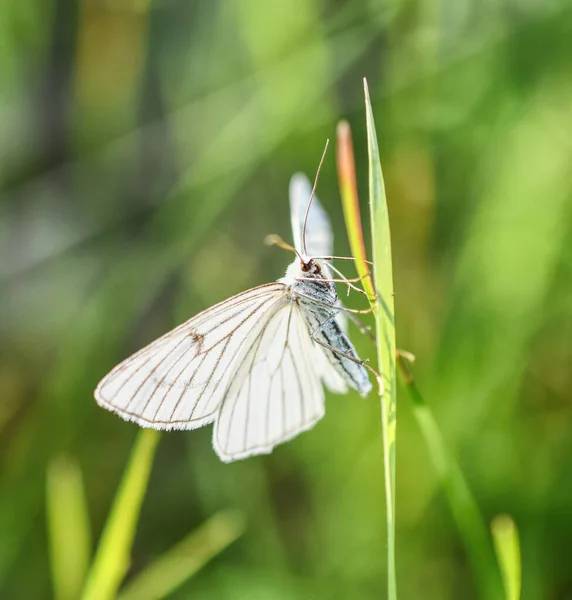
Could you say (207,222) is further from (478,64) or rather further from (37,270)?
(478,64)

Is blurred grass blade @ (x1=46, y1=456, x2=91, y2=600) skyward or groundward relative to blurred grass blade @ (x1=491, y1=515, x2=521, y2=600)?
skyward

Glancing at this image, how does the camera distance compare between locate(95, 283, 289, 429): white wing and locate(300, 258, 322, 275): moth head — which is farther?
locate(300, 258, 322, 275): moth head

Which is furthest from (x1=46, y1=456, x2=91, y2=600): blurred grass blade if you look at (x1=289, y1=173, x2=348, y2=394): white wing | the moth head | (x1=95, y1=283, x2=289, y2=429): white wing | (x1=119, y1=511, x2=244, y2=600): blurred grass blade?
the moth head

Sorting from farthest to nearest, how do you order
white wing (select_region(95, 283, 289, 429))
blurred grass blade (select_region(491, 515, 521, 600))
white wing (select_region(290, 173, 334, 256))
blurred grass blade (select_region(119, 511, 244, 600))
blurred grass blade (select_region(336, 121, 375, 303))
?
blurred grass blade (select_region(119, 511, 244, 600)) → white wing (select_region(290, 173, 334, 256)) → white wing (select_region(95, 283, 289, 429)) → blurred grass blade (select_region(336, 121, 375, 303)) → blurred grass blade (select_region(491, 515, 521, 600))

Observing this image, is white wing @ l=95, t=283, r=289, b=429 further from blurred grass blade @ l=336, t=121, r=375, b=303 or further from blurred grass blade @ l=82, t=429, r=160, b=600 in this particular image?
blurred grass blade @ l=336, t=121, r=375, b=303

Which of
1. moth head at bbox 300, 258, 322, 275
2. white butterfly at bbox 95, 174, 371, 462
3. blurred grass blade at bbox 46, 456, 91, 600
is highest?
moth head at bbox 300, 258, 322, 275

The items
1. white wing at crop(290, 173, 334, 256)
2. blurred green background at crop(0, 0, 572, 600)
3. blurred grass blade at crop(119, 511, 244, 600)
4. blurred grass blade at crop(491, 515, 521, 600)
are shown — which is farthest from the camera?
blurred green background at crop(0, 0, 572, 600)

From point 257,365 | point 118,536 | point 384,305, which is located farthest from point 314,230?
point 118,536

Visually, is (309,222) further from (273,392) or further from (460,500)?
(460,500)
